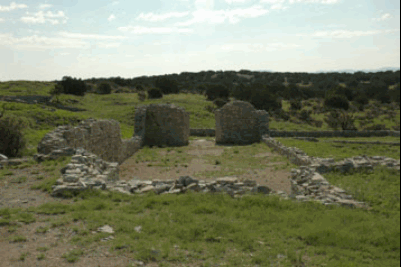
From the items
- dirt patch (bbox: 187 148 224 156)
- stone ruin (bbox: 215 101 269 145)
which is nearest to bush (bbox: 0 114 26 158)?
dirt patch (bbox: 187 148 224 156)

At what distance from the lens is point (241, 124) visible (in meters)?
27.8

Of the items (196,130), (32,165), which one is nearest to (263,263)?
(32,165)

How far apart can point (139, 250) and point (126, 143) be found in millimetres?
14897

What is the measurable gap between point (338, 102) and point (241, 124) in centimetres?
2563

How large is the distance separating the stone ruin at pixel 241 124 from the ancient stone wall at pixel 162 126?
3.42 metres

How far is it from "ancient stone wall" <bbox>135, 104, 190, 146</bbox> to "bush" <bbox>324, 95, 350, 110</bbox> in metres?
29.6

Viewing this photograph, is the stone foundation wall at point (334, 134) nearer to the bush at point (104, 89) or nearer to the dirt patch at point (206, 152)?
the dirt patch at point (206, 152)

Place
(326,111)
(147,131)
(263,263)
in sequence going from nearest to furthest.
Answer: (263,263), (147,131), (326,111)

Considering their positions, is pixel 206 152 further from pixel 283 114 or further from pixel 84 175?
pixel 283 114

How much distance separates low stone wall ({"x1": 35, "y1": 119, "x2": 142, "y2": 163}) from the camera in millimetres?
13273

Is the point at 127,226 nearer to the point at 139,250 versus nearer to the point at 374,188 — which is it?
the point at 139,250

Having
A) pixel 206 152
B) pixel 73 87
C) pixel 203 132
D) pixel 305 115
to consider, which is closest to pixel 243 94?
pixel 305 115

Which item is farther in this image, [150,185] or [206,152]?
[206,152]

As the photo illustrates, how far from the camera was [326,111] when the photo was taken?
162 ft
